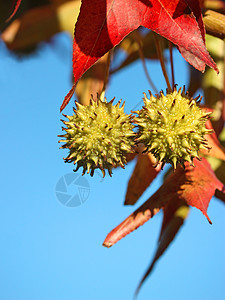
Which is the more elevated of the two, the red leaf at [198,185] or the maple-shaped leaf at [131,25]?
the maple-shaped leaf at [131,25]

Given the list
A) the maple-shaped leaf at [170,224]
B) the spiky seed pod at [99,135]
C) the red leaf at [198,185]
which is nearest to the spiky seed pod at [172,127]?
the spiky seed pod at [99,135]

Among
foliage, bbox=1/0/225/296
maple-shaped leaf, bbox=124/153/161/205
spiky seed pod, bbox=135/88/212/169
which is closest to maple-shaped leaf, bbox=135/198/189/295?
foliage, bbox=1/0/225/296

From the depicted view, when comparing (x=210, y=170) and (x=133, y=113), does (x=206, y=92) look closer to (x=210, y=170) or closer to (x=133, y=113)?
(x=210, y=170)

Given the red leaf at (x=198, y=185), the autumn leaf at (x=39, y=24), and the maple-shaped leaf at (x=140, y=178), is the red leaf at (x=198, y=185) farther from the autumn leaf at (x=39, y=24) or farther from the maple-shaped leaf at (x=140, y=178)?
the autumn leaf at (x=39, y=24)

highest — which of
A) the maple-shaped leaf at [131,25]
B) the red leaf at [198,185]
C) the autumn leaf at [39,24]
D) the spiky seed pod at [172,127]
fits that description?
the autumn leaf at [39,24]

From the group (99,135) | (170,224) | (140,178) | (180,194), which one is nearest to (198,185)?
(180,194)

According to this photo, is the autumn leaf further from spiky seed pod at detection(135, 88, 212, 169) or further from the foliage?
spiky seed pod at detection(135, 88, 212, 169)

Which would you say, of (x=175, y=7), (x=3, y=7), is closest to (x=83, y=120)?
(x=175, y=7)
